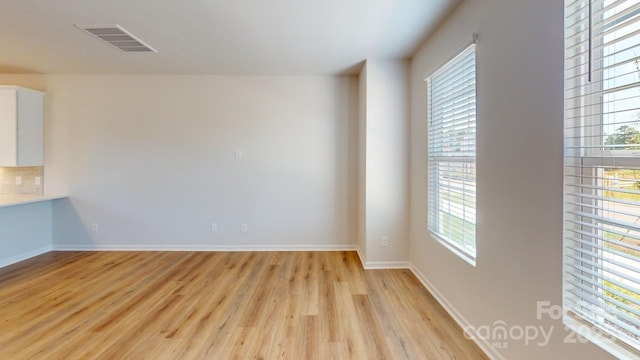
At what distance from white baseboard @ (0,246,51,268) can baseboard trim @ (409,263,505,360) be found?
5278 millimetres

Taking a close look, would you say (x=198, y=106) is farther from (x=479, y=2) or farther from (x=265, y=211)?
(x=479, y=2)

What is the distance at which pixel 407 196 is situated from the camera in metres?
3.82

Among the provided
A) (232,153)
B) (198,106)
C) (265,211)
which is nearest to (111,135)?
(198,106)

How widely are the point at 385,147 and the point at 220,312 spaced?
8.58 feet

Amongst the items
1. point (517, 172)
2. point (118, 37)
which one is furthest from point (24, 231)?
point (517, 172)

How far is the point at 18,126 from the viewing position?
4.09 meters

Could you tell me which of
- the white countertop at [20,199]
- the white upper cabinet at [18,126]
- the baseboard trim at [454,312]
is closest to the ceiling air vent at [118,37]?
the white upper cabinet at [18,126]

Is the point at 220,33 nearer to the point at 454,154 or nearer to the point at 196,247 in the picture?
the point at 454,154

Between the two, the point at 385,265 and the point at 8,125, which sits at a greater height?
the point at 8,125

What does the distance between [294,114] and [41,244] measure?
425cm

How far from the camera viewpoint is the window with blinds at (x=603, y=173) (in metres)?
1.17

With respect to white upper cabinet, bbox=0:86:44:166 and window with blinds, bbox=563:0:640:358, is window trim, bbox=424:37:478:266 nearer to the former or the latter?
window with blinds, bbox=563:0:640:358

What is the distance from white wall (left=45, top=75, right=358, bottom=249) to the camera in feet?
14.8

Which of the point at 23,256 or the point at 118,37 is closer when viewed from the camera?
the point at 118,37
